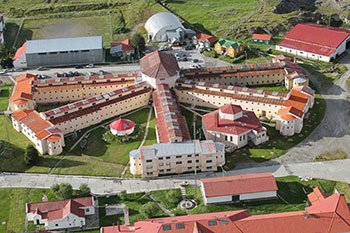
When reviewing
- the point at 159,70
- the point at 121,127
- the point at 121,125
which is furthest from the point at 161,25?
the point at 121,127

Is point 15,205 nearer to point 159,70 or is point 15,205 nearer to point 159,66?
point 159,70

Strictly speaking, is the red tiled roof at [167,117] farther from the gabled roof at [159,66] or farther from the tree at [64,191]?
the tree at [64,191]

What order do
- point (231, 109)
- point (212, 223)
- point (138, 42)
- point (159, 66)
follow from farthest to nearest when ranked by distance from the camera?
point (138, 42), point (159, 66), point (231, 109), point (212, 223)

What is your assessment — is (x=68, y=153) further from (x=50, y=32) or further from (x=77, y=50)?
(x=50, y=32)

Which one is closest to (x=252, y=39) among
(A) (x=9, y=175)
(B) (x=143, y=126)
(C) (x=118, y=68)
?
(C) (x=118, y=68)

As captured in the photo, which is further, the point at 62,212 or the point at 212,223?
the point at 62,212

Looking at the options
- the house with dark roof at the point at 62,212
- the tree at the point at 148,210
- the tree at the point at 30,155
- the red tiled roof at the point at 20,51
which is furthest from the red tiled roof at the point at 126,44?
the tree at the point at 148,210
